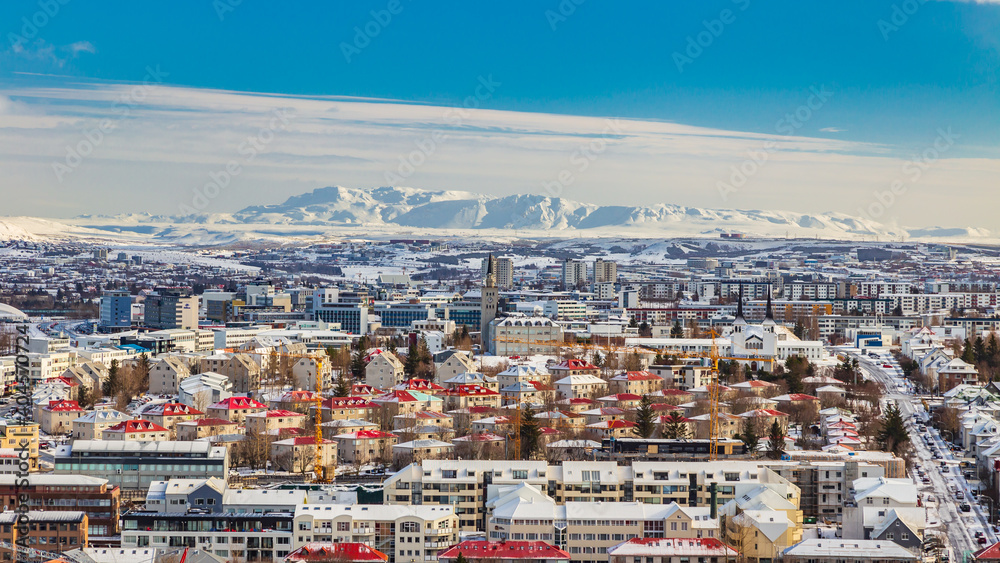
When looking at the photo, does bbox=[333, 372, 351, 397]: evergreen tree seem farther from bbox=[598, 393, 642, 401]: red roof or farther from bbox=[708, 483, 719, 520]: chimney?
bbox=[708, 483, 719, 520]: chimney

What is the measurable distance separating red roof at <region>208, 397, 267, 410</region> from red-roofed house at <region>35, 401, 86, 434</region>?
2.07m

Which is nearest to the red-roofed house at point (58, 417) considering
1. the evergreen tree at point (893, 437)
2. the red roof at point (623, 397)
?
the red roof at point (623, 397)

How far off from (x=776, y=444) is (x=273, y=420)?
731 centimetres

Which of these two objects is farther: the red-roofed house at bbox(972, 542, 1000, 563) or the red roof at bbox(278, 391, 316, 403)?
the red roof at bbox(278, 391, 316, 403)

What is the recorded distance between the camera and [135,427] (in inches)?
851

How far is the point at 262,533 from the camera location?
602 inches

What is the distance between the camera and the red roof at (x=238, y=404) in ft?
79.2

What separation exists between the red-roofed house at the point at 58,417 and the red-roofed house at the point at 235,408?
197cm

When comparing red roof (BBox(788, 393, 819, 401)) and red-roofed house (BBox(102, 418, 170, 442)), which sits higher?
red roof (BBox(788, 393, 819, 401))

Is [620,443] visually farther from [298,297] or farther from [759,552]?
[298,297]

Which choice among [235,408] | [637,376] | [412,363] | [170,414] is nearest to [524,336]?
[412,363]

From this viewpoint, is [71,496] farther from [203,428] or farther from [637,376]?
[637,376]

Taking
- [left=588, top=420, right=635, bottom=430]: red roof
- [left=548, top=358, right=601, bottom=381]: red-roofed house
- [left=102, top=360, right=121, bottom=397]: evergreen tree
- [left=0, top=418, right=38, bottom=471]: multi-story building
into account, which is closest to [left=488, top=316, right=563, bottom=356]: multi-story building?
[left=548, top=358, right=601, bottom=381]: red-roofed house

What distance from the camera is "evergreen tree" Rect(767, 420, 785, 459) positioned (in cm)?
2025
